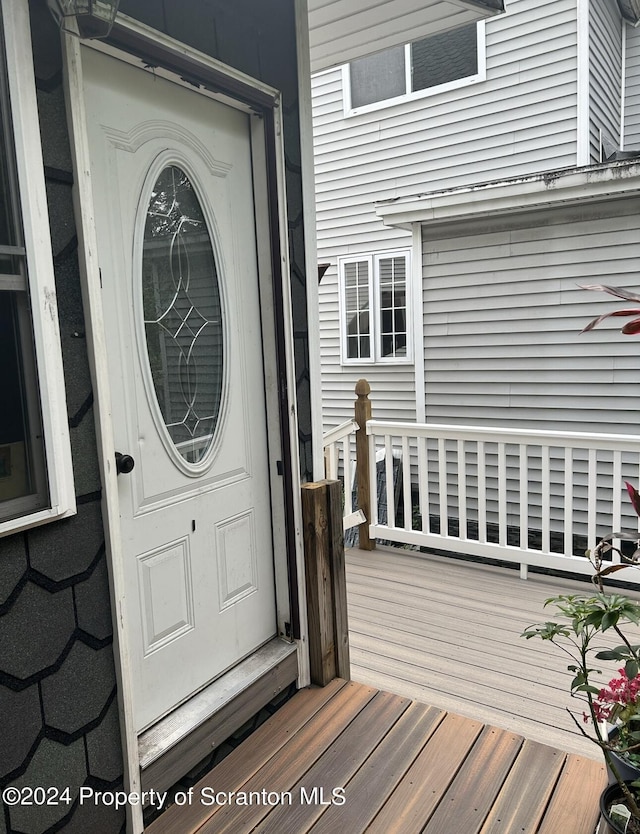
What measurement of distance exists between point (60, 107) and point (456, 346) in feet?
15.5

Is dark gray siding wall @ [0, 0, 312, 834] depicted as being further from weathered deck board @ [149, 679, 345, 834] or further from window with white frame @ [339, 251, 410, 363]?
window with white frame @ [339, 251, 410, 363]

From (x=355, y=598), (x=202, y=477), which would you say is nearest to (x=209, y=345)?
(x=202, y=477)

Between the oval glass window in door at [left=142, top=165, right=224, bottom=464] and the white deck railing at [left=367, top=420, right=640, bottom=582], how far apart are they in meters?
2.21

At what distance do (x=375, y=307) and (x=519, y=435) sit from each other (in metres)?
3.58

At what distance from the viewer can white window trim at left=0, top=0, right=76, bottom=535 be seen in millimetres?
1335

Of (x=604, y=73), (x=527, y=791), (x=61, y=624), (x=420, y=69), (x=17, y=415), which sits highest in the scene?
(x=420, y=69)

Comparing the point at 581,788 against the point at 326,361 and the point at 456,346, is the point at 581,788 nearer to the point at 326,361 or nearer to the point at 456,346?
the point at 456,346

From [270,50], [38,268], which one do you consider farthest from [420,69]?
[38,268]

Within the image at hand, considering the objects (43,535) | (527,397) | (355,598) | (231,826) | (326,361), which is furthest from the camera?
(326,361)

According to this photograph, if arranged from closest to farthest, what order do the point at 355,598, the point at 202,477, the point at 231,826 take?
the point at 231,826, the point at 202,477, the point at 355,598

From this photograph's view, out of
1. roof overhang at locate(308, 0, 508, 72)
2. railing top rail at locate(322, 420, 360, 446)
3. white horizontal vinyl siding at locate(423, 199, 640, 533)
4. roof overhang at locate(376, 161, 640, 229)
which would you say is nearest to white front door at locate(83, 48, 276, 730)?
roof overhang at locate(308, 0, 508, 72)

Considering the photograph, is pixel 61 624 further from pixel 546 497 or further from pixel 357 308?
pixel 357 308

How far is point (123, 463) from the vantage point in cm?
172

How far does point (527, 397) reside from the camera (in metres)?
5.52
